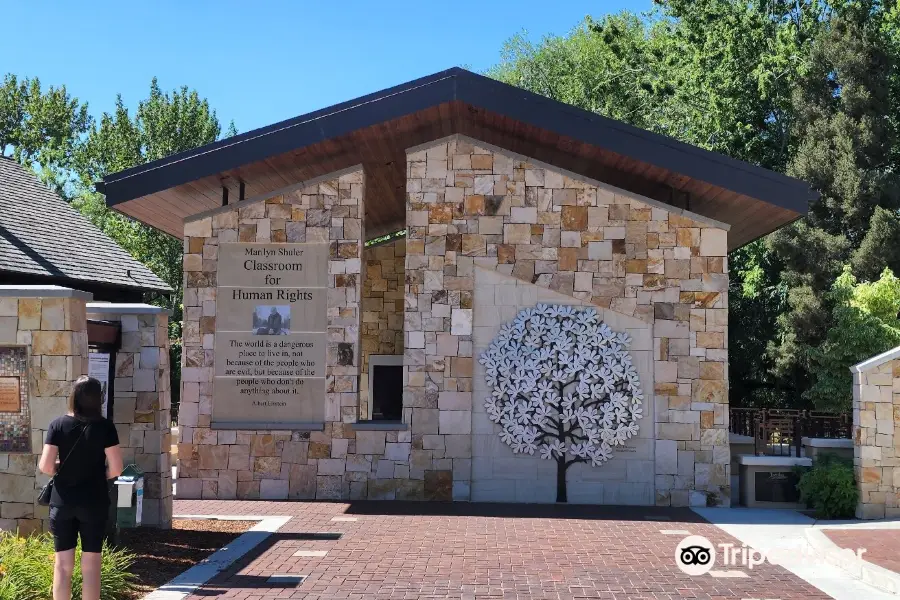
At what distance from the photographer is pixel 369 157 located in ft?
51.0

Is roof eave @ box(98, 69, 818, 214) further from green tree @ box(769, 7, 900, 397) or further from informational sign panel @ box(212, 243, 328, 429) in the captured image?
green tree @ box(769, 7, 900, 397)

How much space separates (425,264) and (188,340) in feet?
12.9

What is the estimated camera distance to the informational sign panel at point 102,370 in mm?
10719

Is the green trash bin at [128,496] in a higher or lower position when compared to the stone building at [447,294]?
lower

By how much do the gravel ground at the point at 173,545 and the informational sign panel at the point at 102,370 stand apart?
1.55 metres

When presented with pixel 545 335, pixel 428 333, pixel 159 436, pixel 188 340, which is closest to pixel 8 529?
pixel 159 436

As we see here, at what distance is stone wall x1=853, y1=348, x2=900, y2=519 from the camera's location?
12.7 m

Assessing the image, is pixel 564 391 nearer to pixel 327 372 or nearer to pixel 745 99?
pixel 327 372

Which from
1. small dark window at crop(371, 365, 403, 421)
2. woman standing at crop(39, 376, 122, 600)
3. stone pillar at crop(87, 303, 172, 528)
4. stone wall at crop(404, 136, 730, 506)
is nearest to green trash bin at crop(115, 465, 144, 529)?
stone pillar at crop(87, 303, 172, 528)

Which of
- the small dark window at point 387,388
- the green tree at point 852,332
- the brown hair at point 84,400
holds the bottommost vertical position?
the small dark window at point 387,388

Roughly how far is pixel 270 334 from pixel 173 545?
488 cm

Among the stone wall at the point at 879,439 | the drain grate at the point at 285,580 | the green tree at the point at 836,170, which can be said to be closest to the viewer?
the drain grate at the point at 285,580

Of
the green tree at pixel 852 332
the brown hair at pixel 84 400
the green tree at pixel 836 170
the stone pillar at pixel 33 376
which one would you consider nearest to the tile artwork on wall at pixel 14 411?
the stone pillar at pixel 33 376

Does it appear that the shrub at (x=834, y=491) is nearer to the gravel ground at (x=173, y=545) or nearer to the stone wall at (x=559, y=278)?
the stone wall at (x=559, y=278)
